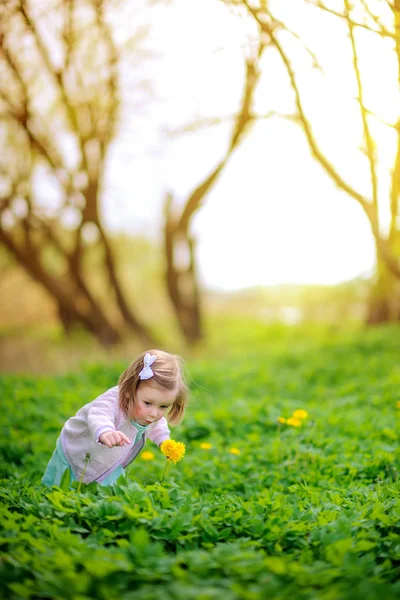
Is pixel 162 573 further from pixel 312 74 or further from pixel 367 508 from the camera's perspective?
pixel 312 74

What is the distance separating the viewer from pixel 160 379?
8.32 feet

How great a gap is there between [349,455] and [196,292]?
731 centimetres

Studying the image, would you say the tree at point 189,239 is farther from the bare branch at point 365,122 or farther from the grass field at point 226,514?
the grass field at point 226,514

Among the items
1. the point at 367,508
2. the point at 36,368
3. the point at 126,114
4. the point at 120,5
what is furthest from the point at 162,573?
the point at 126,114

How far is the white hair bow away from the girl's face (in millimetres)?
65

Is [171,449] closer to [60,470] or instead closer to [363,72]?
[60,470]

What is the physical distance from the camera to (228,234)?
502 inches

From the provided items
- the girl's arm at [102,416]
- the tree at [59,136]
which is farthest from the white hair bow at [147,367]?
the tree at [59,136]

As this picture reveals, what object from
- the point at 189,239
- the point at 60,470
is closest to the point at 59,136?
the point at 189,239

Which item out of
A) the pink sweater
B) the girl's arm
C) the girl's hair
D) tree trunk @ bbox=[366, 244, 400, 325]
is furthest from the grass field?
tree trunk @ bbox=[366, 244, 400, 325]

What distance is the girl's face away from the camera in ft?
8.34

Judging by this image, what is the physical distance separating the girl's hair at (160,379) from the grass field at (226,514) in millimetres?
373

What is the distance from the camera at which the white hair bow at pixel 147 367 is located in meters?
2.51

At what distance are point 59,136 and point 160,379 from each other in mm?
8311
